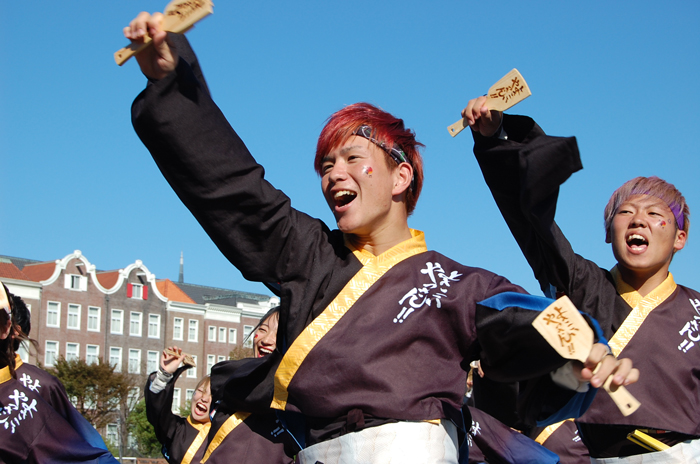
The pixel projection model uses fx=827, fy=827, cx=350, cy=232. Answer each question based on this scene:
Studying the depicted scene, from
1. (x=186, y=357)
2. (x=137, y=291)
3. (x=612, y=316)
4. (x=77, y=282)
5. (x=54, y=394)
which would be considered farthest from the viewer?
(x=137, y=291)

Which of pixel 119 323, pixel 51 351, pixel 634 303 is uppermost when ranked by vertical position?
pixel 119 323

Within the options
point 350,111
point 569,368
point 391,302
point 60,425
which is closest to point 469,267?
point 391,302

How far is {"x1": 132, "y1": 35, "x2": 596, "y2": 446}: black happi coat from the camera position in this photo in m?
2.76

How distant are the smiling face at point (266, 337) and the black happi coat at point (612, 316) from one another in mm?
2620

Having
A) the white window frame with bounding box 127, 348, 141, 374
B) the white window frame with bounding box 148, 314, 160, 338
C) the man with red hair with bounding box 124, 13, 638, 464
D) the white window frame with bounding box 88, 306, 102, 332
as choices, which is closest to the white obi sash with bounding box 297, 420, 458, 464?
the man with red hair with bounding box 124, 13, 638, 464

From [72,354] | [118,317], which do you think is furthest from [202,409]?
[118,317]

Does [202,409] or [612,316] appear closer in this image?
[612,316]

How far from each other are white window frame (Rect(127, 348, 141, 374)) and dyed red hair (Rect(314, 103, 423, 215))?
130ft

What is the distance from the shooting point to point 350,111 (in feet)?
11.1

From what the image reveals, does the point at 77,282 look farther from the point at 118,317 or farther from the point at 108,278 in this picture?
the point at 118,317

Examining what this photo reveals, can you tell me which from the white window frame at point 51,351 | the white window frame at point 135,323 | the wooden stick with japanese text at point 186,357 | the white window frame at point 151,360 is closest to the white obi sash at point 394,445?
the wooden stick with japanese text at point 186,357

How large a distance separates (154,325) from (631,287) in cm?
4118

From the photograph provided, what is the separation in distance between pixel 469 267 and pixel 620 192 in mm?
1478

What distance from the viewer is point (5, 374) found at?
5.07 m
